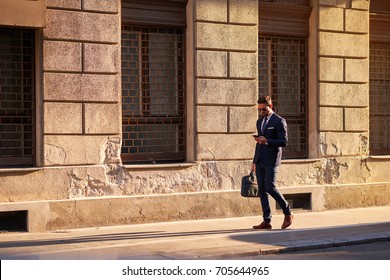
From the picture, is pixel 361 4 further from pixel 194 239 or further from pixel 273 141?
pixel 194 239

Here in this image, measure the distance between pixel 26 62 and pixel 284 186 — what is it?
508cm

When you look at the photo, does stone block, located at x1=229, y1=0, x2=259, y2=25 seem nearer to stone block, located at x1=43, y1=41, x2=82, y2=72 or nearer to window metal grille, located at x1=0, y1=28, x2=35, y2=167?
stone block, located at x1=43, y1=41, x2=82, y2=72

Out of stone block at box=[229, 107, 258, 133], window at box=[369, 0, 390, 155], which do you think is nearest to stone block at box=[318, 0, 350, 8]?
window at box=[369, 0, 390, 155]

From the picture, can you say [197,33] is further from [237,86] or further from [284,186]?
[284,186]

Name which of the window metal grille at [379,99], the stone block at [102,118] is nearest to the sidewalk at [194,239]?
the stone block at [102,118]

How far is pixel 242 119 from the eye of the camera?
14.5 meters

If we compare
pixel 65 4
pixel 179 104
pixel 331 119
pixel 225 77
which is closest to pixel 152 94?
pixel 179 104

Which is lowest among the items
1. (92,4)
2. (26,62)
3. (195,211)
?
(195,211)

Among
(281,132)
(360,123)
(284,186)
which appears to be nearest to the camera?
(281,132)

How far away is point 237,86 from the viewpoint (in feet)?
47.4

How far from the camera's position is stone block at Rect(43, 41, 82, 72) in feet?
41.2

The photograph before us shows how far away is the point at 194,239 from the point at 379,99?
709cm

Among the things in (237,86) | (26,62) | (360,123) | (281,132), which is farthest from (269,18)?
(26,62)

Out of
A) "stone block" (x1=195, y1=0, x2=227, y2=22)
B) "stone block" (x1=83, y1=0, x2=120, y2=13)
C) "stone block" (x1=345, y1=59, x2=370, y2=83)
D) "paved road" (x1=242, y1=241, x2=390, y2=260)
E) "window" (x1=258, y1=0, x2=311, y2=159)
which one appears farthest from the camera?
"stone block" (x1=345, y1=59, x2=370, y2=83)
